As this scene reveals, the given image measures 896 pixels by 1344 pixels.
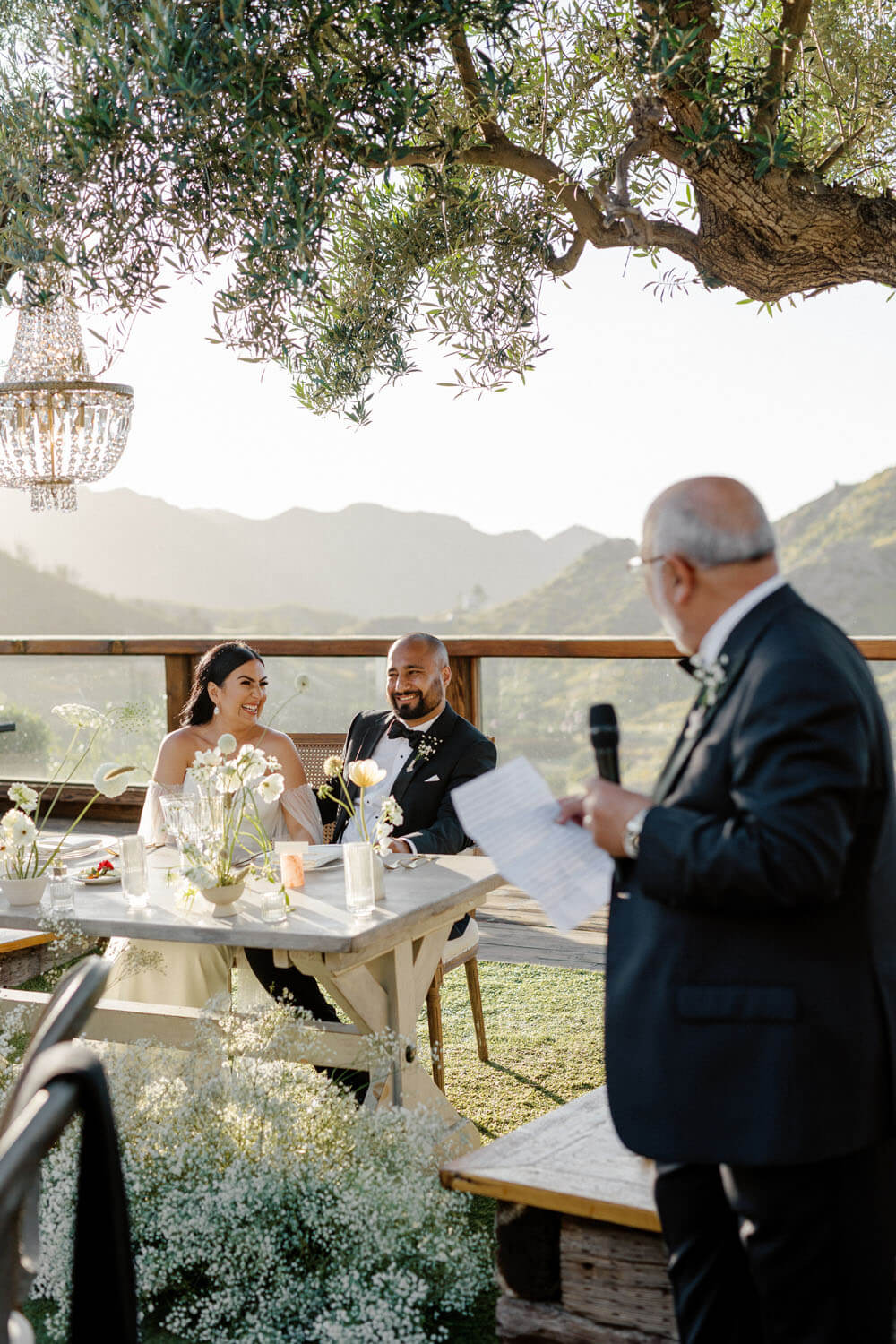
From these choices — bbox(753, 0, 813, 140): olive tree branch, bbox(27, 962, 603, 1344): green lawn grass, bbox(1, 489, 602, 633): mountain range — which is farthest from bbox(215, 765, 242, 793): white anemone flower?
bbox(1, 489, 602, 633): mountain range

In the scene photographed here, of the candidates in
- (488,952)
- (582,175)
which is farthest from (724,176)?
(488,952)

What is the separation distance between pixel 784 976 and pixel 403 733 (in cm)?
288

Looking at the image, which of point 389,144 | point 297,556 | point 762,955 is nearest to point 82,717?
point 389,144

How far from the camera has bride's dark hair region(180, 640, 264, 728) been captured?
4250mm

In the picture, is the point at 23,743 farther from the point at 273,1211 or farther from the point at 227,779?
the point at 273,1211

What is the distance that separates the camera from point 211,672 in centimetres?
427

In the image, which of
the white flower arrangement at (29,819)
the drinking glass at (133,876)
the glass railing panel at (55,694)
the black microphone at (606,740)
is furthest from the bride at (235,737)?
the glass railing panel at (55,694)

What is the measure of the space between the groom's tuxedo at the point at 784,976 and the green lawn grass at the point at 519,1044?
1.62 m

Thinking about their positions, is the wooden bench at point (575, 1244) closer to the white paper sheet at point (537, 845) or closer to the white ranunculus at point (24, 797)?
the white paper sheet at point (537, 845)

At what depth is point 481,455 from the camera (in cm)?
2436

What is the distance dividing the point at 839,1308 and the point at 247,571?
2341cm

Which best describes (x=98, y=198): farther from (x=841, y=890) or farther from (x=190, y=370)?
(x=190, y=370)

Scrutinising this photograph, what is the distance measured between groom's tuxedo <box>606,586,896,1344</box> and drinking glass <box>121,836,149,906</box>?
1871 mm

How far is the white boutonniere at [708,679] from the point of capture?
1.56 metres
